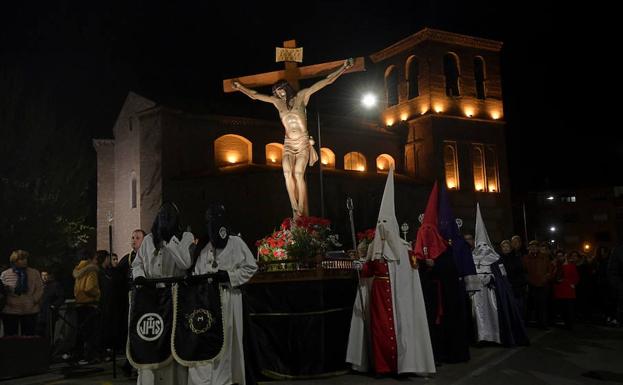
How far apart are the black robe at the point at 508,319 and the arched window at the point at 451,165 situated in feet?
101

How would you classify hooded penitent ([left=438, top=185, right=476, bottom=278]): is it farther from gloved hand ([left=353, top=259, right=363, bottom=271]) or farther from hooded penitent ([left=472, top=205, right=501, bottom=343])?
hooded penitent ([left=472, top=205, right=501, bottom=343])

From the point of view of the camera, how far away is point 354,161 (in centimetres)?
4131

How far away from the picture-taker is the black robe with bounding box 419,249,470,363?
996 centimetres

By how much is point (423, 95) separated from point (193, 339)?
38.6 metres

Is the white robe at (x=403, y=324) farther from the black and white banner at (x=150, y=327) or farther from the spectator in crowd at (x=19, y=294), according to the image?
the spectator in crowd at (x=19, y=294)

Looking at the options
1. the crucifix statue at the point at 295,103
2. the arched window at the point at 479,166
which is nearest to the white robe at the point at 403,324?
the crucifix statue at the point at 295,103

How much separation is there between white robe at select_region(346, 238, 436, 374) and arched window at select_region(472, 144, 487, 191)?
36281 mm

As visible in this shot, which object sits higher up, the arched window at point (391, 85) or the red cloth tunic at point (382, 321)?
the arched window at point (391, 85)

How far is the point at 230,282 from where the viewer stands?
7.30 meters

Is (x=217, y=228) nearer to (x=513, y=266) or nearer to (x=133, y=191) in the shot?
(x=513, y=266)

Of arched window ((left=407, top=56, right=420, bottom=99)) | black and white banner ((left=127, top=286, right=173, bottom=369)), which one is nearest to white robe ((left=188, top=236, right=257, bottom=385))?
black and white banner ((left=127, top=286, right=173, bottom=369))

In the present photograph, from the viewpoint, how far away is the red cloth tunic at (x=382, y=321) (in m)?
8.80

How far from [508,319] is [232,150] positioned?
26.6 meters

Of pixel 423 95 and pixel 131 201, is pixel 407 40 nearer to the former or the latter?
pixel 423 95
